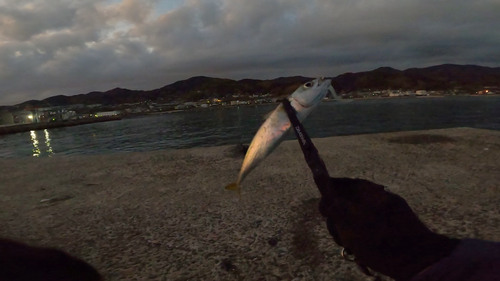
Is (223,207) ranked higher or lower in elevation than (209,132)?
higher

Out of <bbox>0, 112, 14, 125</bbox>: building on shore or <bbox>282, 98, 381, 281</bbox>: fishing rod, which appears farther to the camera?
<bbox>0, 112, 14, 125</bbox>: building on shore

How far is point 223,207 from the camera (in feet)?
18.0

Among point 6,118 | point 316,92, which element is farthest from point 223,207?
point 6,118

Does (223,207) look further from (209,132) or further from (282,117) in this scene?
(209,132)

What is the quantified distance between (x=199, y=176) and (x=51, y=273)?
215 inches

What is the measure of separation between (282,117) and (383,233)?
1283mm

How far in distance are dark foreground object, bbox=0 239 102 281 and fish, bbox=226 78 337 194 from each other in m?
1.89

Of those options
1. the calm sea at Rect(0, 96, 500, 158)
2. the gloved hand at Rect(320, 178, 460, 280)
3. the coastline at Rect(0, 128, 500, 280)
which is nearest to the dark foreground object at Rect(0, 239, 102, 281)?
the coastline at Rect(0, 128, 500, 280)

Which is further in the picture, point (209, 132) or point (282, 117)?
point (209, 132)

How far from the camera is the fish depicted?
7.63ft

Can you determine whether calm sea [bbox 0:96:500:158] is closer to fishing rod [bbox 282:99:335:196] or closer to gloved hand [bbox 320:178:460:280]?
fishing rod [bbox 282:99:335:196]

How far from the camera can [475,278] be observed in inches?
67.4

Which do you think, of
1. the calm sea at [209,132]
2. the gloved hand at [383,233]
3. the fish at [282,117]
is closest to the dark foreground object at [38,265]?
the fish at [282,117]

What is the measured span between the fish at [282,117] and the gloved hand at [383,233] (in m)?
0.76
